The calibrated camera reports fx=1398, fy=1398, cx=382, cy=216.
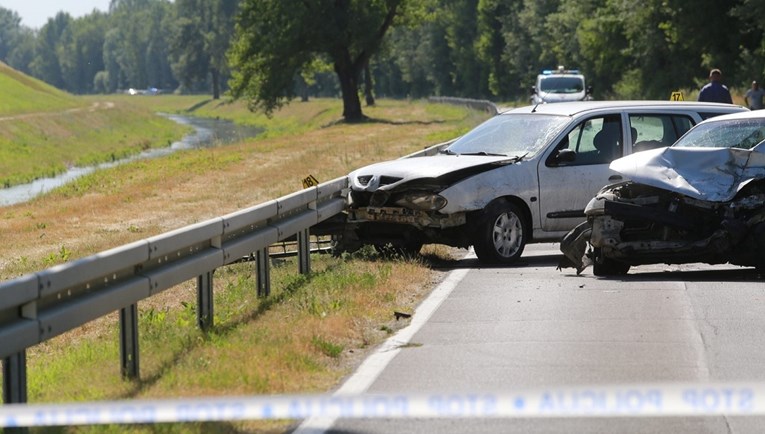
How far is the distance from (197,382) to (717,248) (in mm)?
5922

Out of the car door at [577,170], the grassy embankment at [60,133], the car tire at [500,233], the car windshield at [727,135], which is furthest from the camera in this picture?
the grassy embankment at [60,133]

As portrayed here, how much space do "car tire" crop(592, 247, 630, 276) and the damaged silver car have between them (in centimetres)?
1

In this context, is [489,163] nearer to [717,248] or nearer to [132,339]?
[717,248]

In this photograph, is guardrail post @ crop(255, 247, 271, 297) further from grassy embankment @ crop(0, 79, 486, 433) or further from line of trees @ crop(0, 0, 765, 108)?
line of trees @ crop(0, 0, 765, 108)

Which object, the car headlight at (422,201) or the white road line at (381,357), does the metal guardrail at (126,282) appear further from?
the car headlight at (422,201)

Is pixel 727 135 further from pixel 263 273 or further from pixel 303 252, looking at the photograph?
pixel 263 273

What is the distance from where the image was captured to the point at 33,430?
23.0 feet

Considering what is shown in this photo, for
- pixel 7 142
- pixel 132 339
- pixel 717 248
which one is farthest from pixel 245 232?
pixel 7 142

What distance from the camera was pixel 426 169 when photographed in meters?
14.2

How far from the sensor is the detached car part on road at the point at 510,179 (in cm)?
1405

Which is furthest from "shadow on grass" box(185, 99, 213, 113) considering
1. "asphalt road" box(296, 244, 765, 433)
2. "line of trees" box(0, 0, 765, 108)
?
"asphalt road" box(296, 244, 765, 433)

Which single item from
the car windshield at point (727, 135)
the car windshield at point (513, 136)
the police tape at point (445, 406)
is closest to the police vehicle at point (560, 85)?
the car windshield at point (513, 136)

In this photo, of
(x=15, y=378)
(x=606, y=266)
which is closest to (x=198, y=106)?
(x=606, y=266)

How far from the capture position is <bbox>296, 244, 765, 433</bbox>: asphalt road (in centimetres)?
700
